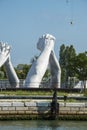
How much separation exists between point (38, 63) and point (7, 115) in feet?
62.4

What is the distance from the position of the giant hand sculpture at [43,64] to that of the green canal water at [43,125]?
17981mm

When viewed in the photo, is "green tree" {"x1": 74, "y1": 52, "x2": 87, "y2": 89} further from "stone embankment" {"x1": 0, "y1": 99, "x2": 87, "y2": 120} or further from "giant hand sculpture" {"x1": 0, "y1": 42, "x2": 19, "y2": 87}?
"stone embankment" {"x1": 0, "y1": 99, "x2": 87, "y2": 120}

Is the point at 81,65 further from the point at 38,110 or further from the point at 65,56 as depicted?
the point at 38,110

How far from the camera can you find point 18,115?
19.8 metres

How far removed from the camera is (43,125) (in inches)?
726

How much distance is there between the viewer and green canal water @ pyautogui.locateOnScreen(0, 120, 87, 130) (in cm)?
1767

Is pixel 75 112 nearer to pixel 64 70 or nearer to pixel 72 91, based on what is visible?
pixel 72 91

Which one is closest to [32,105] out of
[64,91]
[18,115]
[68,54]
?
[18,115]

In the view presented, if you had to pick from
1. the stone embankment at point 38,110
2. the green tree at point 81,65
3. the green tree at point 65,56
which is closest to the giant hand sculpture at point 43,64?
the stone embankment at point 38,110

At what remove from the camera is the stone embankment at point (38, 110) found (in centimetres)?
1970

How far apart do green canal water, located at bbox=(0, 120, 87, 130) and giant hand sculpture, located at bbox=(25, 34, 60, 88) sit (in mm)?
17981

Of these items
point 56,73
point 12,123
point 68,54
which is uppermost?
point 68,54

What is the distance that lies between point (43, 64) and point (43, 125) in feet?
66.4

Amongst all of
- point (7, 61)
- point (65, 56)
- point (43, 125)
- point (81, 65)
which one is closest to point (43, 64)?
point (7, 61)
